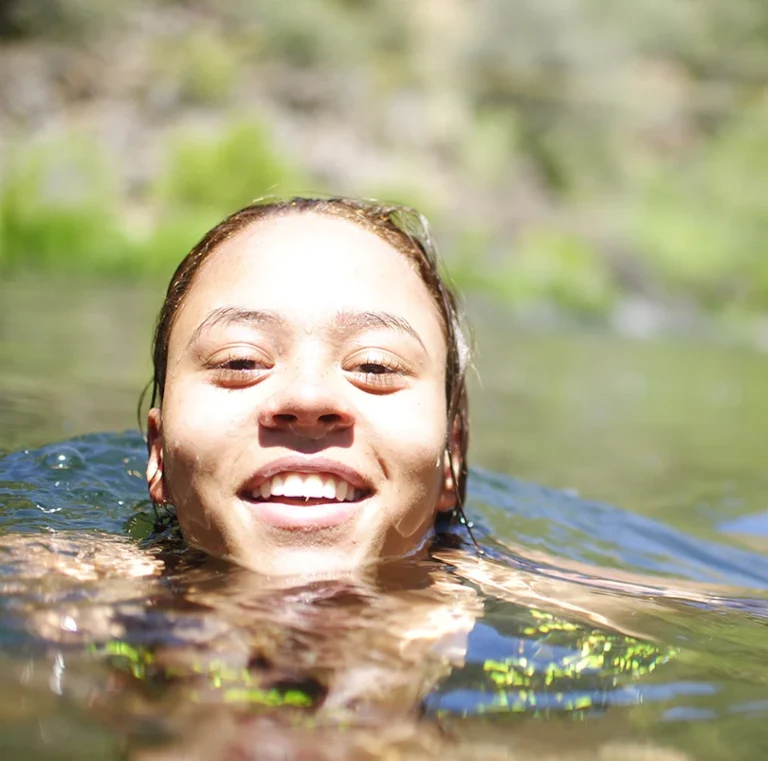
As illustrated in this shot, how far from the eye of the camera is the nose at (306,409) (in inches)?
73.9

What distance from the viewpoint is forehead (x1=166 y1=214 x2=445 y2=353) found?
80.4 inches

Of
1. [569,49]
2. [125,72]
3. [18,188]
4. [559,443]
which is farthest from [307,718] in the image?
[569,49]

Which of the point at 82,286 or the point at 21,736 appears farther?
the point at 82,286

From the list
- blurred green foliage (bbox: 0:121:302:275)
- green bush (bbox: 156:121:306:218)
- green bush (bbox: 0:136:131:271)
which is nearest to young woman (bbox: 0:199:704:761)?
blurred green foliage (bbox: 0:121:302:275)

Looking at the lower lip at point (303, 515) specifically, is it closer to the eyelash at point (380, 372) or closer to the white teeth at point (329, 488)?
the white teeth at point (329, 488)

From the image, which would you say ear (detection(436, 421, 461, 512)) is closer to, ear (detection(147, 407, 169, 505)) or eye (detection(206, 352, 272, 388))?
eye (detection(206, 352, 272, 388))

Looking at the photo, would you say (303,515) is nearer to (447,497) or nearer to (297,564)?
(297,564)

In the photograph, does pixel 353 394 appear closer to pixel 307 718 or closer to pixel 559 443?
pixel 307 718

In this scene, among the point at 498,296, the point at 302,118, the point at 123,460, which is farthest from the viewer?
the point at 302,118

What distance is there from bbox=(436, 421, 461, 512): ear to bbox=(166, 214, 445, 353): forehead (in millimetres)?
310

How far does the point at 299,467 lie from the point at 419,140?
61.9 feet

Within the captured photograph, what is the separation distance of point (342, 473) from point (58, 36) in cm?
1790

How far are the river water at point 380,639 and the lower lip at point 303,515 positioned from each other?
0.36 ft

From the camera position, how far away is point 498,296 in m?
14.6
